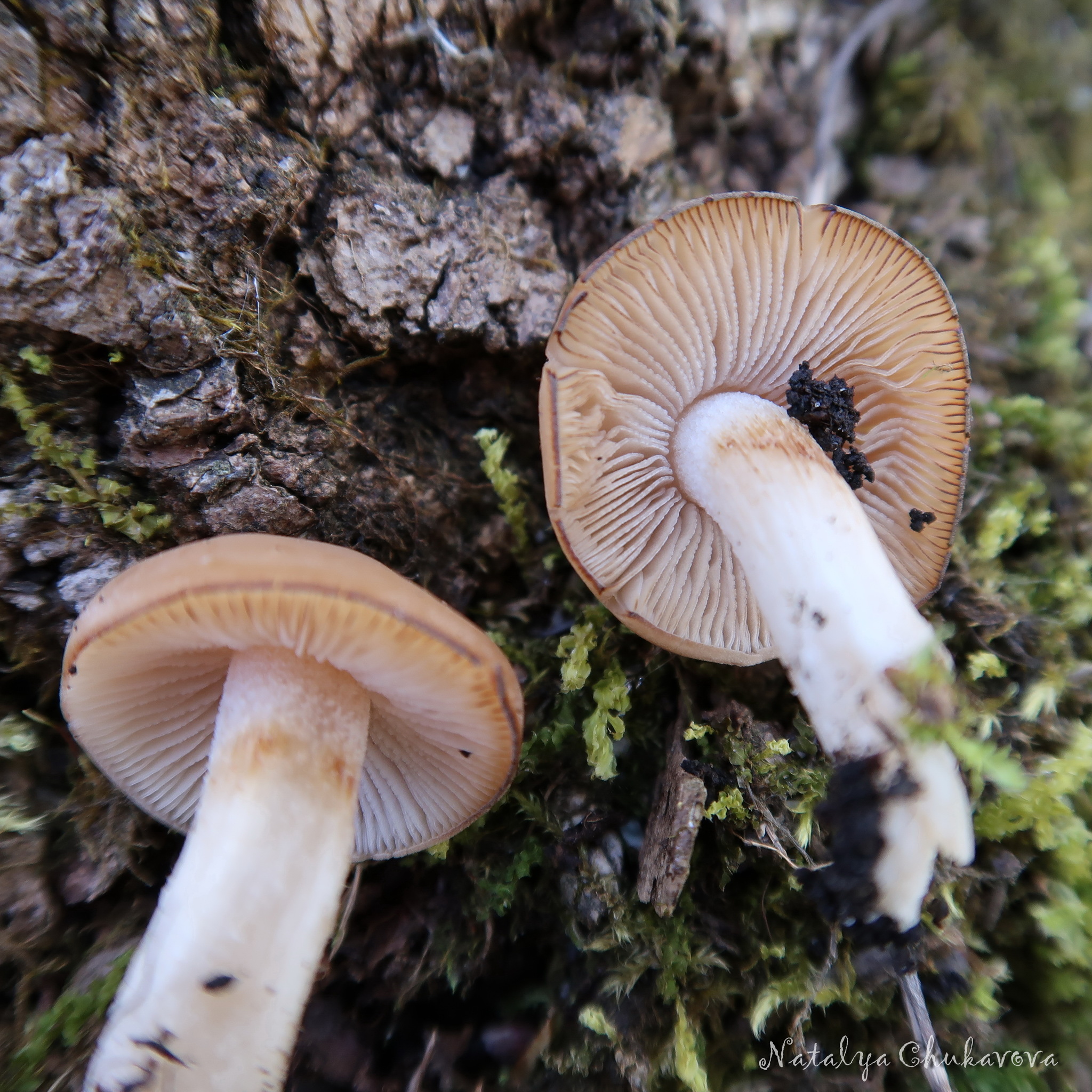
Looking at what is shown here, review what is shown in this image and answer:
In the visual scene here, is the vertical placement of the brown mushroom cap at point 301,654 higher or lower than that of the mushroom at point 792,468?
lower

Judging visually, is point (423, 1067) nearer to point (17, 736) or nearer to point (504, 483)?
point (17, 736)

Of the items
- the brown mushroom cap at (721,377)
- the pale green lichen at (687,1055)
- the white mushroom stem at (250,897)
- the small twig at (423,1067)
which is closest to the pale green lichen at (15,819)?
the white mushroom stem at (250,897)

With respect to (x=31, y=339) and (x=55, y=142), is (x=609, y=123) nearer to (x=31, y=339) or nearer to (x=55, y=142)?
(x=55, y=142)

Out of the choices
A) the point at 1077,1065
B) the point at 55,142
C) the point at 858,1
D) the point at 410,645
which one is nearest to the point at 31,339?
the point at 55,142
